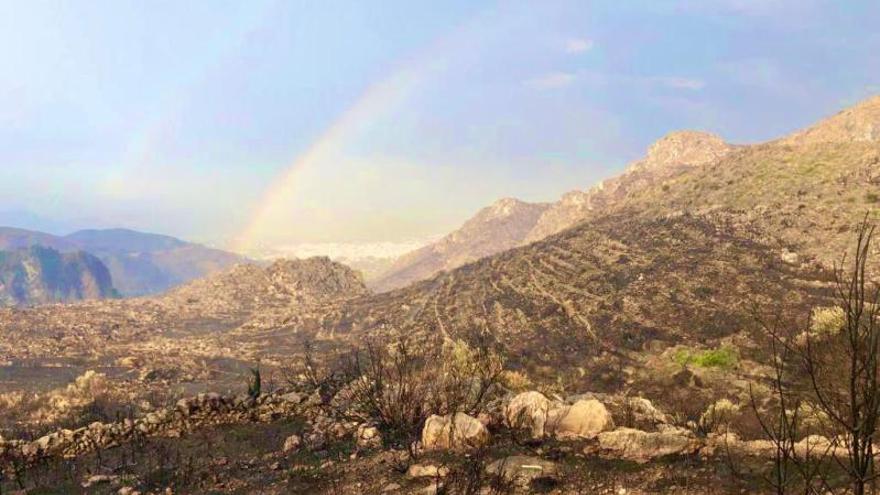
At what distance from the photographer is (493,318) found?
180 feet

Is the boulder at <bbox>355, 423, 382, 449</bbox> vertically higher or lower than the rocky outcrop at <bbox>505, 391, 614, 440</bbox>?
lower

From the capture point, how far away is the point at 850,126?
106 metres

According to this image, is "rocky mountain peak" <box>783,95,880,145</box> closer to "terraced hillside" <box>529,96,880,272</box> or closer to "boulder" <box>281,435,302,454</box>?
"terraced hillside" <box>529,96,880,272</box>

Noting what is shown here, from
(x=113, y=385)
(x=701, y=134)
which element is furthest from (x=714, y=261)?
(x=701, y=134)

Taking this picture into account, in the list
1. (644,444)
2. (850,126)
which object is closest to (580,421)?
(644,444)

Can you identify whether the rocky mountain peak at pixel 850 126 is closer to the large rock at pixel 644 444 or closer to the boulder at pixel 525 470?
the large rock at pixel 644 444

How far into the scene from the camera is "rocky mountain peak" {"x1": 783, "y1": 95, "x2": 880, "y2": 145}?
99.8 metres

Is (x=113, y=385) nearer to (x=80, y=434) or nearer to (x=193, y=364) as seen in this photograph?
(x=193, y=364)

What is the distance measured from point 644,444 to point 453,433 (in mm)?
3774

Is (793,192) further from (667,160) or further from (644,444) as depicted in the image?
(667,160)

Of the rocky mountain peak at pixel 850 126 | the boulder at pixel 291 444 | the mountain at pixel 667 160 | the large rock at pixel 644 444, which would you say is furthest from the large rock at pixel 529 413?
the mountain at pixel 667 160

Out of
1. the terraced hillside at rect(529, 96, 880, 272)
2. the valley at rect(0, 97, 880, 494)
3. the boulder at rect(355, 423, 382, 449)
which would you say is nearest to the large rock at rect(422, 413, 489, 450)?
the valley at rect(0, 97, 880, 494)

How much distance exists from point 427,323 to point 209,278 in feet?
335

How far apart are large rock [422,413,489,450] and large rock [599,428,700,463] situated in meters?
2.50
